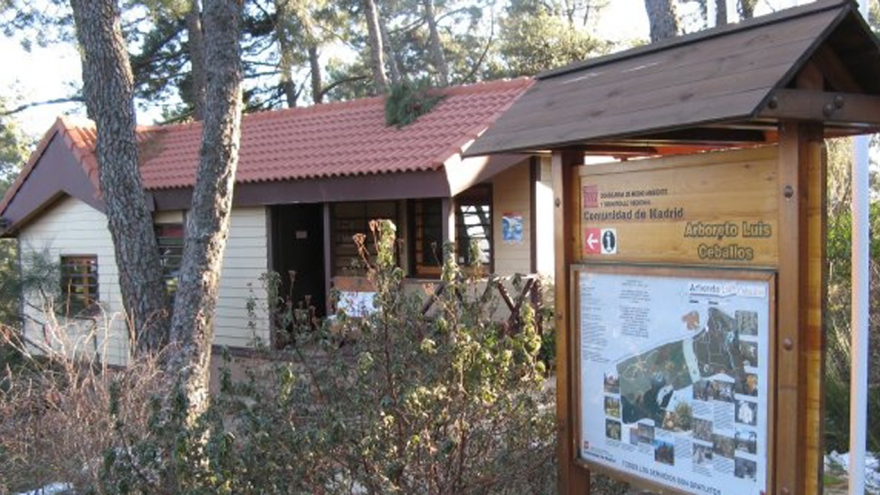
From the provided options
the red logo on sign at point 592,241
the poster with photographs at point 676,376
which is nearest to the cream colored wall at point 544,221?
the red logo on sign at point 592,241

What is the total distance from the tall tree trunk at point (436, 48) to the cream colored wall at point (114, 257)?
46.5 feet

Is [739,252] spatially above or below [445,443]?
above

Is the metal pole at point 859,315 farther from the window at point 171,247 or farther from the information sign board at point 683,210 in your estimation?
the window at point 171,247

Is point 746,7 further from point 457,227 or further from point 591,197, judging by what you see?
point 591,197

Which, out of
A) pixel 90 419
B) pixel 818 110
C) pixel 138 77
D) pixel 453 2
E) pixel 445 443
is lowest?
pixel 90 419

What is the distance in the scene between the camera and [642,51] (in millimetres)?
3543

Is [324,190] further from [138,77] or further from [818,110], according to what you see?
[138,77]

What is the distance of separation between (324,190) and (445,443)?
28.8 feet

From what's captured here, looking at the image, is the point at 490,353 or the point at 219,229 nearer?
the point at 490,353

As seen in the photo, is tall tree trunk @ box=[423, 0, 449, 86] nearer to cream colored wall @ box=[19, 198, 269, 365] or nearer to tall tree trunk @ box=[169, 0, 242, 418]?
cream colored wall @ box=[19, 198, 269, 365]

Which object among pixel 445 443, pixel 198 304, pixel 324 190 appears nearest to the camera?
pixel 445 443

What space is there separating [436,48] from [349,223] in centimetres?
1630

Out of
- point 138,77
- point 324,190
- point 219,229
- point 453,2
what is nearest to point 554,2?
point 453,2

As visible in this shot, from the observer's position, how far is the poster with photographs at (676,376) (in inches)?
115
